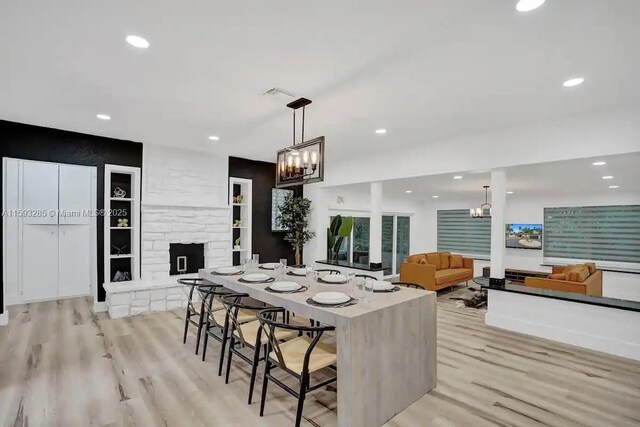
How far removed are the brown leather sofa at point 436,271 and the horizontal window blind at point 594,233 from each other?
2.41m

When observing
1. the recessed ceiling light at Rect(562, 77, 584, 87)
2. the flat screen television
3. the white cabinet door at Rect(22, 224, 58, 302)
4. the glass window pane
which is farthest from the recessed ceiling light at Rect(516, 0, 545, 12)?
the flat screen television

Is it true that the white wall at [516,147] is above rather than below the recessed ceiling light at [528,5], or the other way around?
below

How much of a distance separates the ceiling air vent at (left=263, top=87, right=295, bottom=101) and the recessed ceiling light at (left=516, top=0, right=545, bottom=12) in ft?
6.50

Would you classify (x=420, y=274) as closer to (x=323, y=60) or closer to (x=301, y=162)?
(x=301, y=162)

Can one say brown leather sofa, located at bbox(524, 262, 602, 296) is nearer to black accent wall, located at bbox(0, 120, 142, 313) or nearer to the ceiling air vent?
the ceiling air vent

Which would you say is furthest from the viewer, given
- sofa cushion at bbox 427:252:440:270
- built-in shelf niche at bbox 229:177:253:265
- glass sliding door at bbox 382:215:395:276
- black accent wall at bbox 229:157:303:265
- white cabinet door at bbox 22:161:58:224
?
glass sliding door at bbox 382:215:395:276

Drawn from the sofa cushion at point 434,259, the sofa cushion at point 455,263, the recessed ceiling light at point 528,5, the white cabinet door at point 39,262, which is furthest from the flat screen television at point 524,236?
the white cabinet door at point 39,262

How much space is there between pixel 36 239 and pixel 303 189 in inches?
201

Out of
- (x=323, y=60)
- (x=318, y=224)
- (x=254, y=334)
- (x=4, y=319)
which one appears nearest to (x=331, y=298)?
(x=254, y=334)

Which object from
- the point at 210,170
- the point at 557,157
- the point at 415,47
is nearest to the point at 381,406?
the point at 415,47

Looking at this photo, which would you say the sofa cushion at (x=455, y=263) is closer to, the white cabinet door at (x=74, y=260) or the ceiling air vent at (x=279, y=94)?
the ceiling air vent at (x=279, y=94)

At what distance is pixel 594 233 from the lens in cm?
788

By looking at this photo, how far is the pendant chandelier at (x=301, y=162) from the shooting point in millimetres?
3209

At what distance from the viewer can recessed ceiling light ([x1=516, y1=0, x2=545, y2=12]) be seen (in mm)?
1863
